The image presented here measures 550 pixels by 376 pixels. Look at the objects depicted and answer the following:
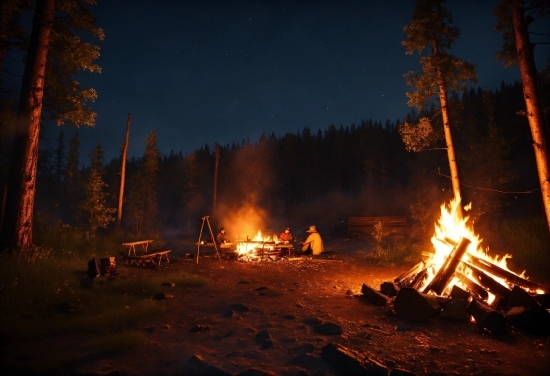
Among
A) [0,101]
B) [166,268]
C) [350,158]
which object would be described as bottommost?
[166,268]

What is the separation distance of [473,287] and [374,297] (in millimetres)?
2577

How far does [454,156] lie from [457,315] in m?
8.87

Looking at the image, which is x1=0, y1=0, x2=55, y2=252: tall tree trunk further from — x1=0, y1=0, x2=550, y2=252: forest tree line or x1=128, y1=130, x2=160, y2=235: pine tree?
x1=128, y1=130, x2=160, y2=235: pine tree

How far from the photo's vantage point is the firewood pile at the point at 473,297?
6289 millimetres

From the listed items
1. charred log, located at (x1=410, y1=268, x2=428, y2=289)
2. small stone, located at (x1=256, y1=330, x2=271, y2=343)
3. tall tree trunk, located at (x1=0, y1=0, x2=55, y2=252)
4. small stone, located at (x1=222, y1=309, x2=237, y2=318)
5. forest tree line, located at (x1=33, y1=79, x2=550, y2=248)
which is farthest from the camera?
forest tree line, located at (x1=33, y1=79, x2=550, y2=248)

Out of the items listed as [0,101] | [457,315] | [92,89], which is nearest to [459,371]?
[457,315]

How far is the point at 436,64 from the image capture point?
13.9 m

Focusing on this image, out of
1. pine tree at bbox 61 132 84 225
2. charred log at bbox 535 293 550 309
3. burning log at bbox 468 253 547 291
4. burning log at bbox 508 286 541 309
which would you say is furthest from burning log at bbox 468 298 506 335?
pine tree at bbox 61 132 84 225

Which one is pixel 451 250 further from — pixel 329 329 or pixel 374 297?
pixel 329 329

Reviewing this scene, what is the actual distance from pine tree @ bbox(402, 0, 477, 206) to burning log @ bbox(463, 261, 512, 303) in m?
5.79

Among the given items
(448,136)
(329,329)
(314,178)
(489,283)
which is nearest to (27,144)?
(329,329)

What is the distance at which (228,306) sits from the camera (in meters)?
7.82

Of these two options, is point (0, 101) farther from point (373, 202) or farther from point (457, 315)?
point (373, 202)

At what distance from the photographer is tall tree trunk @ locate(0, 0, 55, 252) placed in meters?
9.41
